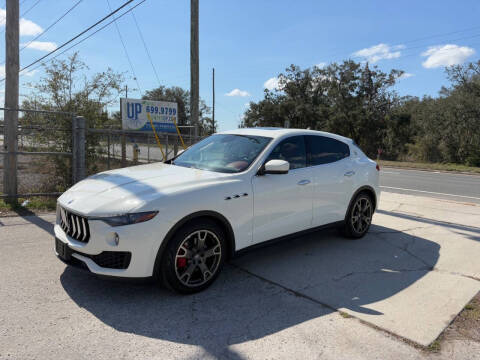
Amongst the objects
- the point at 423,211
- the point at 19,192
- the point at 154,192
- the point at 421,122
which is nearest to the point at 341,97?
the point at 421,122

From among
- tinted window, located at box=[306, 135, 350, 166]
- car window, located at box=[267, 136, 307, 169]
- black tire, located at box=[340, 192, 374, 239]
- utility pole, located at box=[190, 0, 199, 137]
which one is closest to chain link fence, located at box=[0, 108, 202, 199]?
utility pole, located at box=[190, 0, 199, 137]

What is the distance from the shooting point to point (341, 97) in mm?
40656

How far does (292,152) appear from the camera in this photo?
468 cm

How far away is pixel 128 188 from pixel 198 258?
3.23 ft

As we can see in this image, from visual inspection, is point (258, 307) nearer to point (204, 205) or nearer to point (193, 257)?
point (193, 257)

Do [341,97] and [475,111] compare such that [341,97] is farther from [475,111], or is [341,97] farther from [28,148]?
[28,148]

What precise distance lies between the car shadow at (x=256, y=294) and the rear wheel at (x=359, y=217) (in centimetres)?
40

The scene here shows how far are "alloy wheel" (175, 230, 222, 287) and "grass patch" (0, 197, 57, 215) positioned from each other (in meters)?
4.70

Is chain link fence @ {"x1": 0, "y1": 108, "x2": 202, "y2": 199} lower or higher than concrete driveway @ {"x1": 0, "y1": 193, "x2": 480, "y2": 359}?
higher

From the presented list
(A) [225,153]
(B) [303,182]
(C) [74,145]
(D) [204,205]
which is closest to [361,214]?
(B) [303,182]

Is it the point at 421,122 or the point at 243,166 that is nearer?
the point at 243,166

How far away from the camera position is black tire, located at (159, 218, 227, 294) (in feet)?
11.3

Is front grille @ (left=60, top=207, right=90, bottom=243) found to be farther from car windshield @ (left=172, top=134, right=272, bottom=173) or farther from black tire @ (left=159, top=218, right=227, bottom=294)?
car windshield @ (left=172, top=134, right=272, bottom=173)

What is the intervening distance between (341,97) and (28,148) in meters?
37.0
